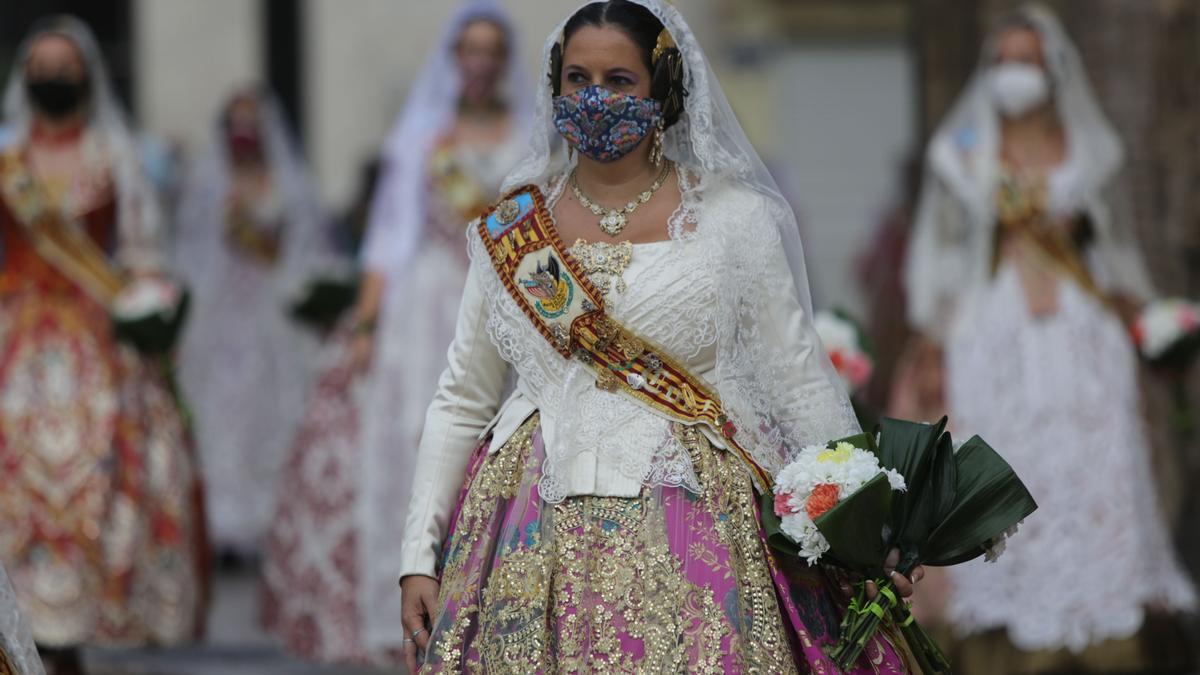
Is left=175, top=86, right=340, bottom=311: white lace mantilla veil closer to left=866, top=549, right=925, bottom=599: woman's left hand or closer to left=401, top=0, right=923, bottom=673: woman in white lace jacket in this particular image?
left=401, top=0, right=923, bottom=673: woman in white lace jacket

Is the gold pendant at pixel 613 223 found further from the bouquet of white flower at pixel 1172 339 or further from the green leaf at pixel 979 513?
the bouquet of white flower at pixel 1172 339

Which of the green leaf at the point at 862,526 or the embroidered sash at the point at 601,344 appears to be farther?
the embroidered sash at the point at 601,344

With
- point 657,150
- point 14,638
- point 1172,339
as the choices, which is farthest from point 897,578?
point 1172,339

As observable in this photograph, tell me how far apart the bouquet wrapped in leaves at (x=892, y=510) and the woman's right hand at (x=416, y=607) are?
2.30 ft

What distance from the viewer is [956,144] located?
9070 mm

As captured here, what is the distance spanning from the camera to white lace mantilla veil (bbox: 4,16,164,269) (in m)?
8.84

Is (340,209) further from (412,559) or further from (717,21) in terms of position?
(412,559)

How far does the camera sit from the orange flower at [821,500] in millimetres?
4648

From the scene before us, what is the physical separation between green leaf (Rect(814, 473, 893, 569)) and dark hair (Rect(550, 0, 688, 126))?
959 mm

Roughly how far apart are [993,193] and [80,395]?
10.9 feet

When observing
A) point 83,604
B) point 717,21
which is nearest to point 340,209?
point 717,21

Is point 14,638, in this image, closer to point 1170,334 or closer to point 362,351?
point 362,351

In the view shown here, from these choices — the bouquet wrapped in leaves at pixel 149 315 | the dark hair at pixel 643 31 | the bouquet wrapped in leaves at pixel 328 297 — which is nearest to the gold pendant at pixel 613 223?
the dark hair at pixel 643 31

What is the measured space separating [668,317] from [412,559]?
0.72 m
